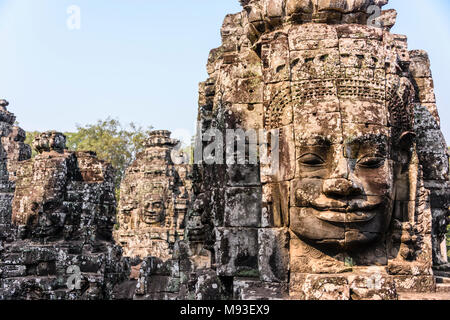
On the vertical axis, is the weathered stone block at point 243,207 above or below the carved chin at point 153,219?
above

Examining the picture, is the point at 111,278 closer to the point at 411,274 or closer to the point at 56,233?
the point at 56,233

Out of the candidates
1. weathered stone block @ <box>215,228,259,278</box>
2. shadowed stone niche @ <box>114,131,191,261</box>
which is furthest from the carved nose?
shadowed stone niche @ <box>114,131,191,261</box>

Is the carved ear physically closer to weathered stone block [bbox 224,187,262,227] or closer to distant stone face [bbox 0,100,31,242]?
weathered stone block [bbox 224,187,262,227]

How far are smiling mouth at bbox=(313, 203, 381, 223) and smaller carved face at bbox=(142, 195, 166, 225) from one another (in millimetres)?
16503

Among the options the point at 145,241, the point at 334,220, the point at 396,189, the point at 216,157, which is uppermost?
the point at 216,157

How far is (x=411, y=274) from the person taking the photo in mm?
3865

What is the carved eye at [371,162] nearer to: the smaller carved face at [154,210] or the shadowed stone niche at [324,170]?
the shadowed stone niche at [324,170]

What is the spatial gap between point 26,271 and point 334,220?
7.68 m

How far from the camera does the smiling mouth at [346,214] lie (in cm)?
361

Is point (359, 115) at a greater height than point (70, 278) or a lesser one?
greater

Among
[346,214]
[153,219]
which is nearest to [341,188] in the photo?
[346,214]

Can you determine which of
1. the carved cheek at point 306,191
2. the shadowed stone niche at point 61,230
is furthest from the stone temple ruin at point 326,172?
the shadowed stone niche at point 61,230

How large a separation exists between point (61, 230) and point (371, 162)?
7.71 meters
